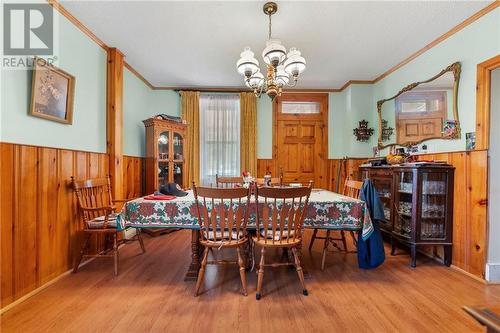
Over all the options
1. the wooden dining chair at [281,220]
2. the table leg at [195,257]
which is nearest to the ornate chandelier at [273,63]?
the wooden dining chair at [281,220]

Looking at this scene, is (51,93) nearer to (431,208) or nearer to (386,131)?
(431,208)

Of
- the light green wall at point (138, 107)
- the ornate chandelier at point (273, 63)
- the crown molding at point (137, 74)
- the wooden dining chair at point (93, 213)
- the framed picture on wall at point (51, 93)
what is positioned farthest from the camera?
the light green wall at point (138, 107)

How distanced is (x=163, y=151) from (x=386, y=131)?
12.1 ft

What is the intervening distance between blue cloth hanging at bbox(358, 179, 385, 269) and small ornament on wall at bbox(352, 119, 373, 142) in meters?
2.14

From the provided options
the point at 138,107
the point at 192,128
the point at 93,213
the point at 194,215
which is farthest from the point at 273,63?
the point at 138,107

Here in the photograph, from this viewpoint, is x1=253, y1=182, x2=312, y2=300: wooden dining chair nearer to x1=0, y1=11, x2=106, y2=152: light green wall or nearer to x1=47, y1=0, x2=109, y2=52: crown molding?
x1=0, y1=11, x2=106, y2=152: light green wall

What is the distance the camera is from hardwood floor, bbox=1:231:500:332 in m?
1.66

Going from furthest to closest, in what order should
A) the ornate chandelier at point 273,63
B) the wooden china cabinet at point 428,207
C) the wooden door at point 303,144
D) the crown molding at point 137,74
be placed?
the wooden door at point 303,144, the crown molding at point 137,74, the wooden china cabinet at point 428,207, the ornate chandelier at point 273,63

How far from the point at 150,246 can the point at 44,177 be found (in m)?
1.55

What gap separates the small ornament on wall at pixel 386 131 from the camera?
3.85 meters

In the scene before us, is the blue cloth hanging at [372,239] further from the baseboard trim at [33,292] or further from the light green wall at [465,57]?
the baseboard trim at [33,292]

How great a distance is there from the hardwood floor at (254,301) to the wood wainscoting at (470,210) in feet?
0.63

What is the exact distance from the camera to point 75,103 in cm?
256

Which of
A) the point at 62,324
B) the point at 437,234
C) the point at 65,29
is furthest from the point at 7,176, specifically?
the point at 437,234
